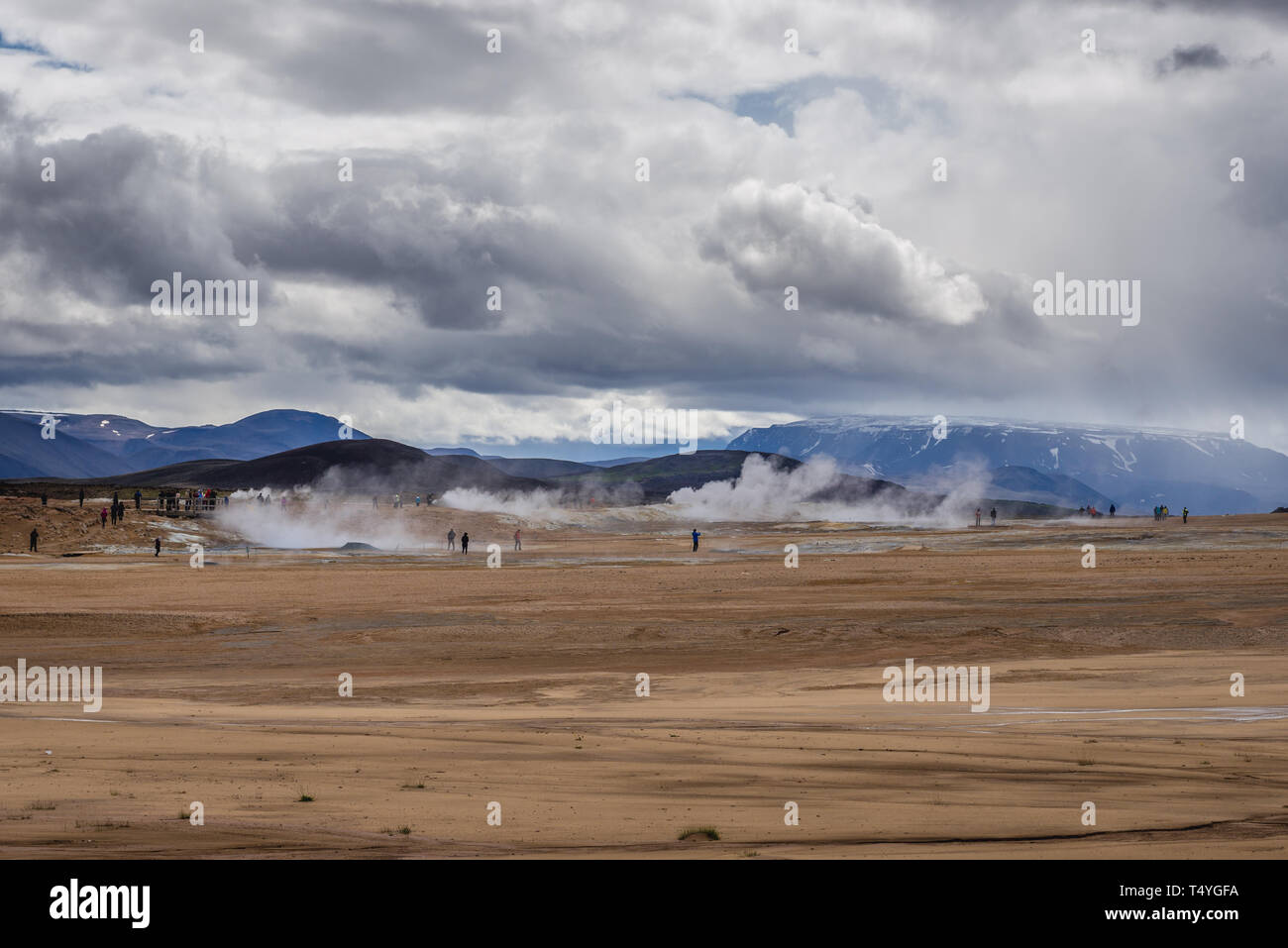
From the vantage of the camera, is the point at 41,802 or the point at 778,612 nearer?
the point at 41,802

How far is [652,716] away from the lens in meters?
21.3

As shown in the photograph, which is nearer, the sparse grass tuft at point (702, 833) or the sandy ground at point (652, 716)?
→ the sparse grass tuft at point (702, 833)

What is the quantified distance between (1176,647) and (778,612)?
1280 cm

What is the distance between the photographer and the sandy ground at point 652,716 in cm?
1207

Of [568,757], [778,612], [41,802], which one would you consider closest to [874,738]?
[568,757]

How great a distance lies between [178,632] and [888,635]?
2272 cm

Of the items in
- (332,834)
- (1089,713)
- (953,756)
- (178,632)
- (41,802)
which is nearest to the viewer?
(332,834)

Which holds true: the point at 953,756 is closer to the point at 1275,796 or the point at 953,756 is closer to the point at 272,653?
the point at 1275,796

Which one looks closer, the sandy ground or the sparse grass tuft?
the sparse grass tuft

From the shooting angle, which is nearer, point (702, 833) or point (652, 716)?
point (702, 833)

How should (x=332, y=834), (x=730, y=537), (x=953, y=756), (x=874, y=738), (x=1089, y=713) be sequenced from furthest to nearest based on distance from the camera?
(x=730, y=537) → (x=1089, y=713) → (x=874, y=738) → (x=953, y=756) → (x=332, y=834)

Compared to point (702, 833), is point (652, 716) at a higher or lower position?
lower

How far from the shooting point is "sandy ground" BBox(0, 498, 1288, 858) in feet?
39.6

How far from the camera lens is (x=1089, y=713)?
20.7 metres
